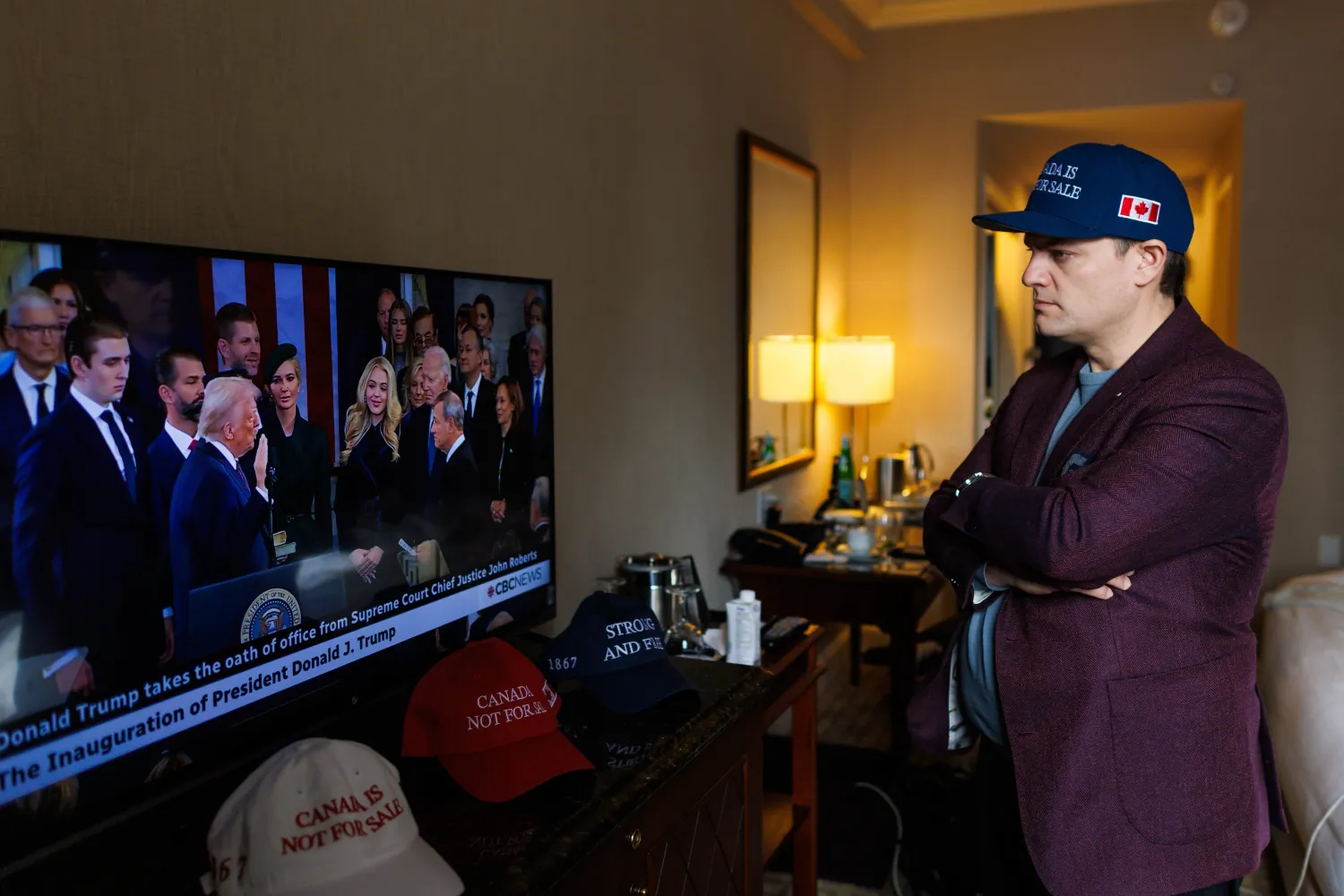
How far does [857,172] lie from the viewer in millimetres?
4609

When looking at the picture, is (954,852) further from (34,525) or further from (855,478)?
(34,525)

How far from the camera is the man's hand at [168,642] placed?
112 cm

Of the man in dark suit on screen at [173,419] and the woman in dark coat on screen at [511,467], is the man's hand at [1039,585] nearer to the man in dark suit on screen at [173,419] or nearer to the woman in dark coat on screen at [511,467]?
the woman in dark coat on screen at [511,467]

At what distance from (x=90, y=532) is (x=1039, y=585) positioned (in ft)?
3.98

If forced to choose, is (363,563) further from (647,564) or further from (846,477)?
(846,477)

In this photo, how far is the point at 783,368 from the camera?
141 inches

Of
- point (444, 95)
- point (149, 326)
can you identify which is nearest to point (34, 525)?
point (149, 326)

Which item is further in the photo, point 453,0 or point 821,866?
point 821,866

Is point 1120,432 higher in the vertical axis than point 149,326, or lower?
lower

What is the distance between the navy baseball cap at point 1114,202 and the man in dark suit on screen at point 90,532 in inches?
48.6

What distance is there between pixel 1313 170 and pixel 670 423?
2791 mm

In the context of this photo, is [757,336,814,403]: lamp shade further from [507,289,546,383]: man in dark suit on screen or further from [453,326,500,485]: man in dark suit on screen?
[453,326,500,485]: man in dark suit on screen

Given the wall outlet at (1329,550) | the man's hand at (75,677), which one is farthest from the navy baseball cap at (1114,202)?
the wall outlet at (1329,550)

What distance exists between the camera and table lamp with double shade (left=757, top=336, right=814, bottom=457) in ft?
11.5
